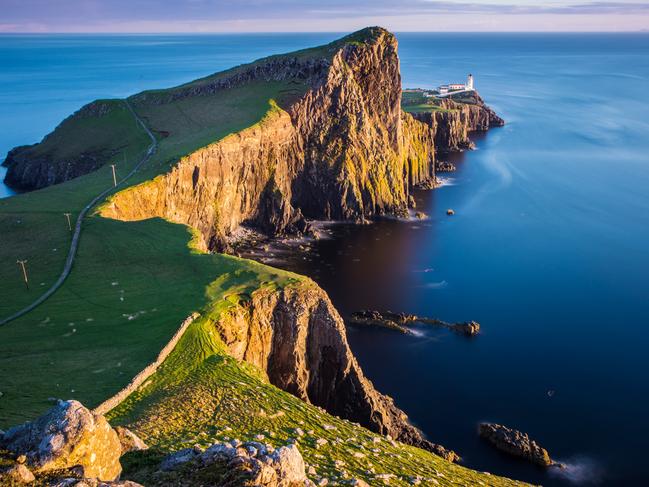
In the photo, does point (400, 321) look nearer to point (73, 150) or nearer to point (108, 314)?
point (108, 314)

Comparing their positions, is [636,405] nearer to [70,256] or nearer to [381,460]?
[381,460]

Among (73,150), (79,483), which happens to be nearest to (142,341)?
(79,483)

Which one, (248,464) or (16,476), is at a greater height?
(16,476)

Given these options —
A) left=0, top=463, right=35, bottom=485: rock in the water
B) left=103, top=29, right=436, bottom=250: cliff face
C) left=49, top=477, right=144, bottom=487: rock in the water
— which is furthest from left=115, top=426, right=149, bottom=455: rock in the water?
left=103, top=29, right=436, bottom=250: cliff face

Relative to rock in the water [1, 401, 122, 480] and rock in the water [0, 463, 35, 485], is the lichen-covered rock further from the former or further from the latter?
rock in the water [0, 463, 35, 485]

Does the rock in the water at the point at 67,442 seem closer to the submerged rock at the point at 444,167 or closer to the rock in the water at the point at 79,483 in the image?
the rock in the water at the point at 79,483

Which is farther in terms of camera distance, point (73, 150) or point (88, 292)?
point (73, 150)
